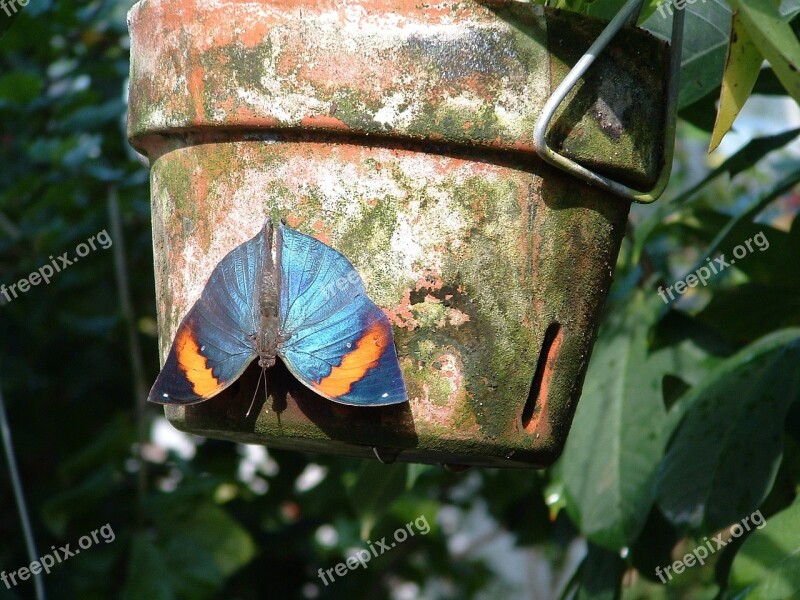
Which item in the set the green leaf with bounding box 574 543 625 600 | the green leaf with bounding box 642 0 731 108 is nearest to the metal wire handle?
the green leaf with bounding box 642 0 731 108

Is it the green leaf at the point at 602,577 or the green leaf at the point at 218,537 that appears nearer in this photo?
the green leaf at the point at 602,577

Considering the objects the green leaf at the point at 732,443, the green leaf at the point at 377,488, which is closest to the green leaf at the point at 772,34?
the green leaf at the point at 732,443

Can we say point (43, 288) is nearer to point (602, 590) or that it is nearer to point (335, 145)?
point (602, 590)

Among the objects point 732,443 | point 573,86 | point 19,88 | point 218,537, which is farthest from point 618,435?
point 19,88

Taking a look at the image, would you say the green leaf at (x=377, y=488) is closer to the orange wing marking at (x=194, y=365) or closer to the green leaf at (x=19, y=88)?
the orange wing marking at (x=194, y=365)

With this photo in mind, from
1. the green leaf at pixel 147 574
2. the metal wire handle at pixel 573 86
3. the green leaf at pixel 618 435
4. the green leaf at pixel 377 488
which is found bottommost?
the green leaf at pixel 147 574

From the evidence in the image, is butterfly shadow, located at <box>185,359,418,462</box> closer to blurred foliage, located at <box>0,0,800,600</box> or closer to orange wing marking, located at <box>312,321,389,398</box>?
orange wing marking, located at <box>312,321,389,398</box>

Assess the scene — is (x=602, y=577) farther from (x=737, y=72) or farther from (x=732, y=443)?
(x=737, y=72)
